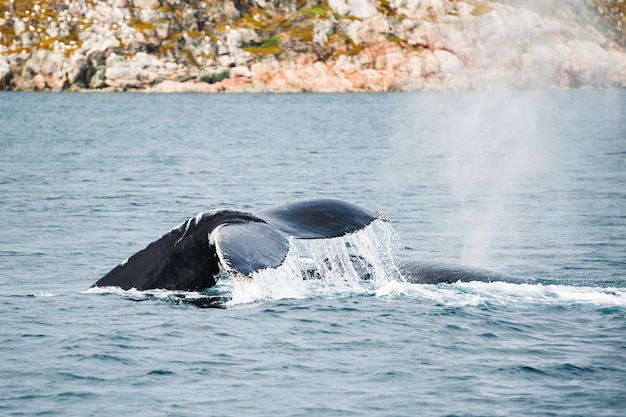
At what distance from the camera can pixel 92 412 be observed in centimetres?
1022

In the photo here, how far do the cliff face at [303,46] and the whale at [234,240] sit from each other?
112 meters

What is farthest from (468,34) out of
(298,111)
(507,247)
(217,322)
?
(217,322)

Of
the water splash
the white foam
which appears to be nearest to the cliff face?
the white foam

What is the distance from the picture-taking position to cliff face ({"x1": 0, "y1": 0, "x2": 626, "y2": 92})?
125 m

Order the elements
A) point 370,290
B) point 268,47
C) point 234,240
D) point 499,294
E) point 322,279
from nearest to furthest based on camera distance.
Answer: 1. point 234,240
2. point 499,294
3. point 370,290
4. point 322,279
5. point 268,47

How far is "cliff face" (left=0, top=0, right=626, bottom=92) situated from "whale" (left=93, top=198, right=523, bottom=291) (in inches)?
4409

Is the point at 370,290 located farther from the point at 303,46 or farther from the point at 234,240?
the point at 303,46

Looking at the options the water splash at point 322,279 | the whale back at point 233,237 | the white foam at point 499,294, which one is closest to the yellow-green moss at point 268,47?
the water splash at point 322,279

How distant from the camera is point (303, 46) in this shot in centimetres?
12925

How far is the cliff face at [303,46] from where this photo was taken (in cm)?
12462

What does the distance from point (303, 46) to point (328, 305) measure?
117167mm

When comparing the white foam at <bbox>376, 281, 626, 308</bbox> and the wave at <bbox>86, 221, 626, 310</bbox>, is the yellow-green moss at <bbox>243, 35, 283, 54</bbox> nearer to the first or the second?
the wave at <bbox>86, 221, 626, 310</bbox>

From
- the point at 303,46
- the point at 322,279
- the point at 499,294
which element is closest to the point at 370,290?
the point at 322,279

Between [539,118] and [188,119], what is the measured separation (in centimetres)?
2948
